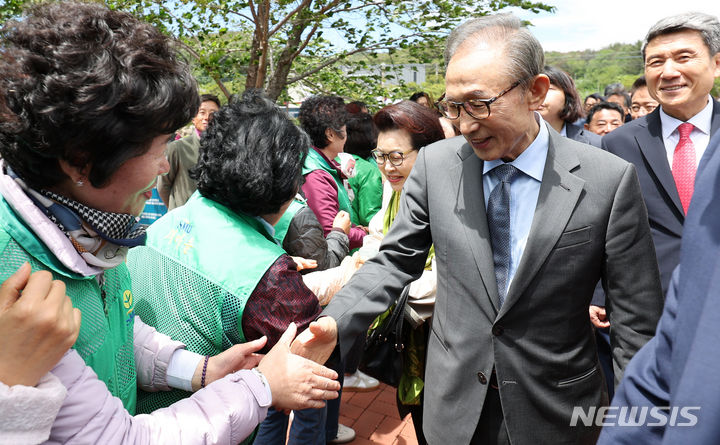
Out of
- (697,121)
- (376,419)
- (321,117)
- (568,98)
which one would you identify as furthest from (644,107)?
(376,419)

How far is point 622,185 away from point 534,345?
64 cm

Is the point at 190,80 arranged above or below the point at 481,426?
above

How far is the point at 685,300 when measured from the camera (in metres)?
0.91

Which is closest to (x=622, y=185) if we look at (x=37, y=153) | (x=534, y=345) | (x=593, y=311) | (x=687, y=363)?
(x=534, y=345)

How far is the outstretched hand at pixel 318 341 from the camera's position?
1.64 m

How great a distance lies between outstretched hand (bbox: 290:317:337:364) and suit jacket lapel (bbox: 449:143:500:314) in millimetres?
583

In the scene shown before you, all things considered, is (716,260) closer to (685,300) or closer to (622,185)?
(685,300)

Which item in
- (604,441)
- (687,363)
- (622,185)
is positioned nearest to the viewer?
(687,363)

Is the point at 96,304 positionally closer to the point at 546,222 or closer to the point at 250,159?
the point at 250,159

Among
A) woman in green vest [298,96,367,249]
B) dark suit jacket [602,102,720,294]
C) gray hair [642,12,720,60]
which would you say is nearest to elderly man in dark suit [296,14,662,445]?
dark suit jacket [602,102,720,294]

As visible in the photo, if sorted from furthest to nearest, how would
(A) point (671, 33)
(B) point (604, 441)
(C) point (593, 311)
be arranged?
(A) point (671, 33)
(C) point (593, 311)
(B) point (604, 441)

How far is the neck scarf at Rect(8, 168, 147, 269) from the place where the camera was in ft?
3.69

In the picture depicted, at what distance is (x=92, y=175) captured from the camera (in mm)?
1139

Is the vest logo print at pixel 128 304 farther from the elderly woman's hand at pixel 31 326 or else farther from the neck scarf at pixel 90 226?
the elderly woman's hand at pixel 31 326
